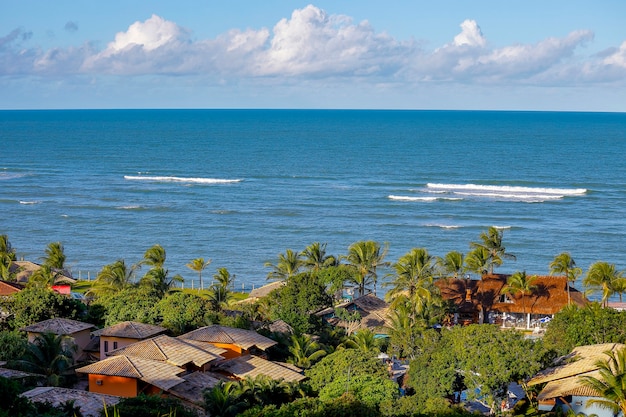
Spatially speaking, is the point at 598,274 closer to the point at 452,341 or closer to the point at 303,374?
the point at 452,341

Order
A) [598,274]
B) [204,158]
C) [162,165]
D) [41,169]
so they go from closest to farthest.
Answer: [598,274] < [41,169] < [162,165] < [204,158]

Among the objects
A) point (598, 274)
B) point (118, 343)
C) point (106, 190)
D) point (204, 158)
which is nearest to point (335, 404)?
point (118, 343)

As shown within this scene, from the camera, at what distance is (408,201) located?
8925cm

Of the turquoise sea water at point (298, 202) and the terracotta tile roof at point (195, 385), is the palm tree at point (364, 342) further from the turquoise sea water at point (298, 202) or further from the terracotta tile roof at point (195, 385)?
the turquoise sea water at point (298, 202)

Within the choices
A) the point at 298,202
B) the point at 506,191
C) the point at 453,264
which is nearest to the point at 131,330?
the point at 453,264

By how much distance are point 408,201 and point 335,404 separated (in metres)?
65.9

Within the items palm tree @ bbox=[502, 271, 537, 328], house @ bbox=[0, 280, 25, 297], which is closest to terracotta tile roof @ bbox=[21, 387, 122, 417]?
house @ bbox=[0, 280, 25, 297]

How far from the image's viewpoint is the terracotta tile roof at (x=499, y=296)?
148ft

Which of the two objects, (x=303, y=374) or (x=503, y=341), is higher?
(x=503, y=341)

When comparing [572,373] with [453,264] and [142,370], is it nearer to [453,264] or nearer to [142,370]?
[142,370]

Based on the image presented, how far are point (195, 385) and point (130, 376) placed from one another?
236 centimetres

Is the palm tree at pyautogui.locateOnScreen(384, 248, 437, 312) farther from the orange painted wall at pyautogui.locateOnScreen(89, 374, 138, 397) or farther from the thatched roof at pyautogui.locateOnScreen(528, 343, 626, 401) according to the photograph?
the orange painted wall at pyautogui.locateOnScreen(89, 374, 138, 397)

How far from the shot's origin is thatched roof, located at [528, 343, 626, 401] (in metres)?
27.9

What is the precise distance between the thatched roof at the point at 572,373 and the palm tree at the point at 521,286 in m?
12.3
